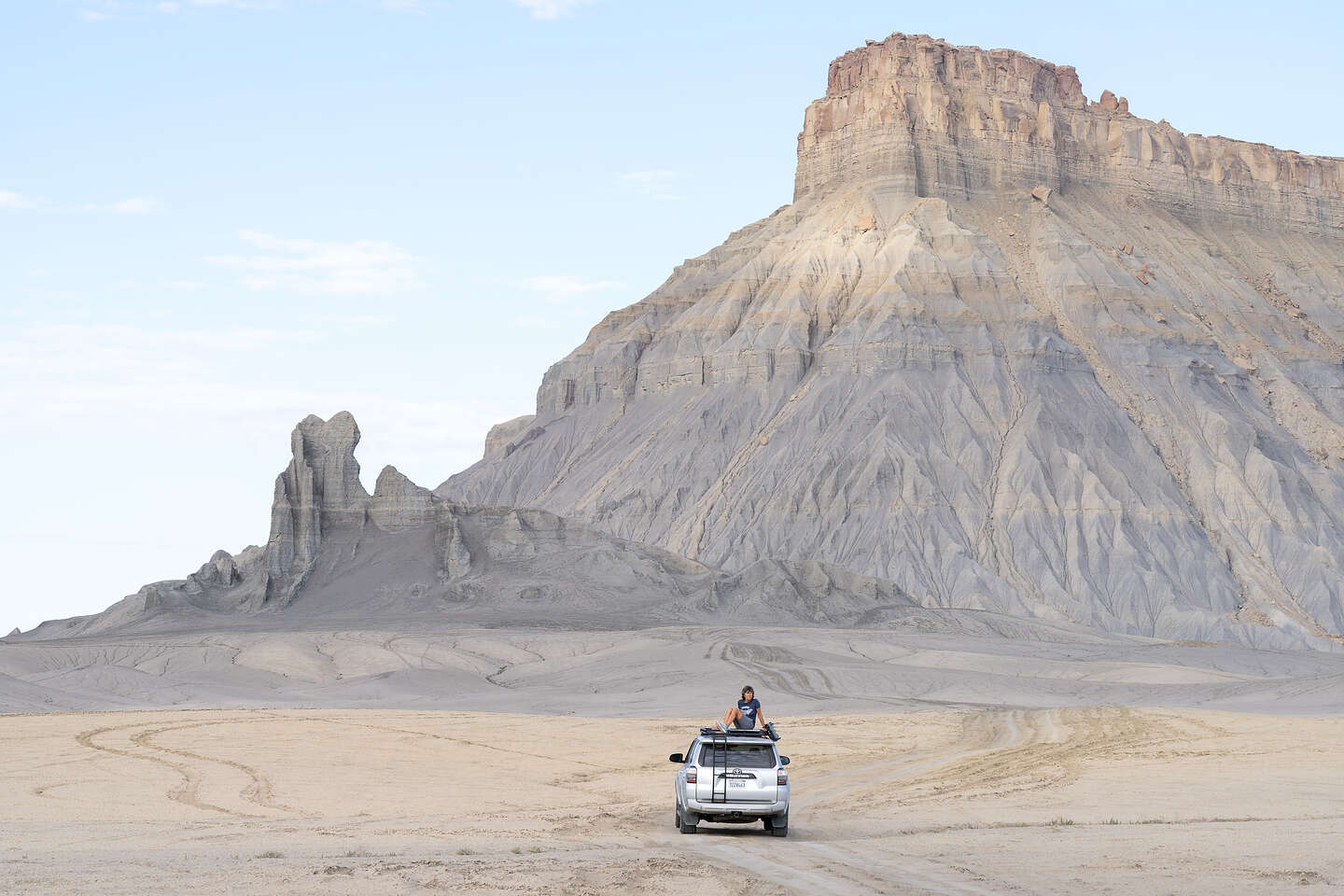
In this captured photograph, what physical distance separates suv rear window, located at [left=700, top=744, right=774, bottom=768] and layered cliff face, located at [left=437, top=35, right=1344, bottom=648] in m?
96.3

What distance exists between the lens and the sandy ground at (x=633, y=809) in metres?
18.9

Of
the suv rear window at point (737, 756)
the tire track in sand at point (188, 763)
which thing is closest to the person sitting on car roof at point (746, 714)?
the suv rear window at point (737, 756)

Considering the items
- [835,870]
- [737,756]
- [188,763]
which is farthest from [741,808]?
[188,763]

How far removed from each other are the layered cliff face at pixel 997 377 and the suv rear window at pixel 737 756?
96.3m

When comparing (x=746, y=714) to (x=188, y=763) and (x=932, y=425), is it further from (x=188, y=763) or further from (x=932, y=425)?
(x=932, y=425)

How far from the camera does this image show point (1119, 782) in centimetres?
3161

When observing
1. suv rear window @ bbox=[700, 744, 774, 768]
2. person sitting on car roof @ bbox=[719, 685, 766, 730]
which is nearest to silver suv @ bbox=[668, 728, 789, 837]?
suv rear window @ bbox=[700, 744, 774, 768]

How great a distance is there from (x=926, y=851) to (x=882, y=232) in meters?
140

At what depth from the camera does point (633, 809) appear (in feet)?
89.1

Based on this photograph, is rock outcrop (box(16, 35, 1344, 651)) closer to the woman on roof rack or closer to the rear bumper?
the woman on roof rack

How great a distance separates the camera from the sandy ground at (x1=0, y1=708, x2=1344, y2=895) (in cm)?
1894

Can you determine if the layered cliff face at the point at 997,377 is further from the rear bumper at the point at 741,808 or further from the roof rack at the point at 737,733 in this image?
the rear bumper at the point at 741,808

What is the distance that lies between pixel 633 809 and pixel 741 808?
5.02 metres

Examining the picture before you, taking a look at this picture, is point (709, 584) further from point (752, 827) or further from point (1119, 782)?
point (752, 827)
